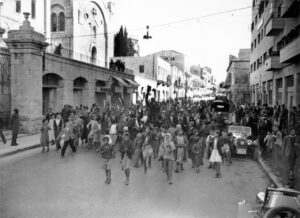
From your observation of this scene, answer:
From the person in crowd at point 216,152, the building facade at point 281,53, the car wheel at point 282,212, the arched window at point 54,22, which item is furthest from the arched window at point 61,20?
the car wheel at point 282,212

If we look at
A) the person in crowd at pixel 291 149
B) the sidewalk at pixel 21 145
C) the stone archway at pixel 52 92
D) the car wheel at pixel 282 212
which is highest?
the stone archway at pixel 52 92

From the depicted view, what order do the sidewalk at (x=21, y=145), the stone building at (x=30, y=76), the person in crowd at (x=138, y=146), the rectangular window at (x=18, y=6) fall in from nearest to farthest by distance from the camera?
the person in crowd at (x=138, y=146), the sidewalk at (x=21, y=145), the stone building at (x=30, y=76), the rectangular window at (x=18, y=6)

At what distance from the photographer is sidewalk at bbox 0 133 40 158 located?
12780 mm

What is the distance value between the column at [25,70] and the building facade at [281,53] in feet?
50.0

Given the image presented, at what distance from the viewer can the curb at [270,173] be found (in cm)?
907

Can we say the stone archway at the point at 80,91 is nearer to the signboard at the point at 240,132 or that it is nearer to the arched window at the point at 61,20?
the arched window at the point at 61,20

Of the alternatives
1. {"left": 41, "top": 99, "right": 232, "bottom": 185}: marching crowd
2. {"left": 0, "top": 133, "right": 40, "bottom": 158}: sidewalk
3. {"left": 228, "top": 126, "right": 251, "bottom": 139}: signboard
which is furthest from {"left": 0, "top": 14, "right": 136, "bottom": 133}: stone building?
{"left": 228, "top": 126, "right": 251, "bottom": 139}: signboard

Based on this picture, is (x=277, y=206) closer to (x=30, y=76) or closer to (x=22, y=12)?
(x=30, y=76)

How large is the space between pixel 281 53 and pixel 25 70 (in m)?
17.4

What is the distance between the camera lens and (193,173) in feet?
34.1

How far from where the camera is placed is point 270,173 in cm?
1023

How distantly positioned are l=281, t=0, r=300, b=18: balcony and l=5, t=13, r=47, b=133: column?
51.5 ft

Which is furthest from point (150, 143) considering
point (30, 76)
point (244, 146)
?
point (30, 76)

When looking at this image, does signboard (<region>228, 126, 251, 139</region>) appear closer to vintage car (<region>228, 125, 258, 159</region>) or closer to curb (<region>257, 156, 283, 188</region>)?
vintage car (<region>228, 125, 258, 159</region>)
